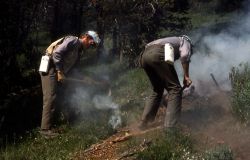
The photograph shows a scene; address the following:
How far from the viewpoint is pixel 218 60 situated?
441 inches

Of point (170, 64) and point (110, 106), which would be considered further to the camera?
point (110, 106)

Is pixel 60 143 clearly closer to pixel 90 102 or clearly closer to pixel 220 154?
pixel 90 102

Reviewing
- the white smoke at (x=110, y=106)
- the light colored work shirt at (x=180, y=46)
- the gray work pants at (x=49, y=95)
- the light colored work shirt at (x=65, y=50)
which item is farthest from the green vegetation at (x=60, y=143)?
the light colored work shirt at (x=180, y=46)

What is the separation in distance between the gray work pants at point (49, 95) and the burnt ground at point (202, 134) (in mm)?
1246

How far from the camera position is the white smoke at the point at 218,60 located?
1006 cm

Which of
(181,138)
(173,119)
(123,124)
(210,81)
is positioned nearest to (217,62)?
(210,81)

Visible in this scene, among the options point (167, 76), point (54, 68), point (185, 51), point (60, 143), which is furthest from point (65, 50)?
point (185, 51)

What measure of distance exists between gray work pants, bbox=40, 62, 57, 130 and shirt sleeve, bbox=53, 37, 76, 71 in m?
0.21

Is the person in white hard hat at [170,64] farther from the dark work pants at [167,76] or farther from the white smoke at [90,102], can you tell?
the white smoke at [90,102]

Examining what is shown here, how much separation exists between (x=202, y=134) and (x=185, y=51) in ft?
3.79

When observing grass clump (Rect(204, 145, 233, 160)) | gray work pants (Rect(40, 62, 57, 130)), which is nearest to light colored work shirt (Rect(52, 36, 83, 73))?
gray work pants (Rect(40, 62, 57, 130))

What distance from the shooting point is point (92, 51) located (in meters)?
19.7

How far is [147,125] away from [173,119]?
78cm

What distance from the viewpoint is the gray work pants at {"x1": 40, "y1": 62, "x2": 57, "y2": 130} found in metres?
8.36
